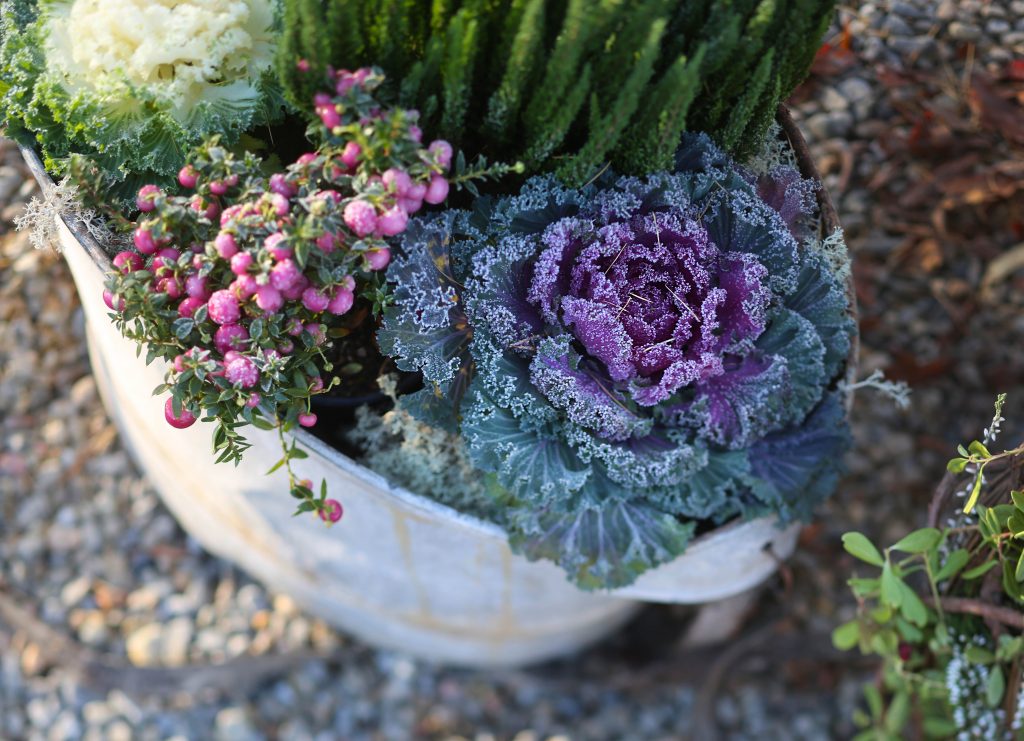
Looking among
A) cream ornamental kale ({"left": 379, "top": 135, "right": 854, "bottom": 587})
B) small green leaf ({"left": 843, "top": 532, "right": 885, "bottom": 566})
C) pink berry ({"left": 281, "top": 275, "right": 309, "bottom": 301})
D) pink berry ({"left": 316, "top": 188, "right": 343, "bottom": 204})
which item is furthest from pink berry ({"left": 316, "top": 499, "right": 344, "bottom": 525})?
small green leaf ({"left": 843, "top": 532, "right": 885, "bottom": 566})

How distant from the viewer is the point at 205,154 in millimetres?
1068

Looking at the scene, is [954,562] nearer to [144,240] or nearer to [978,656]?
[978,656]

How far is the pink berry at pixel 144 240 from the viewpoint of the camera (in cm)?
106

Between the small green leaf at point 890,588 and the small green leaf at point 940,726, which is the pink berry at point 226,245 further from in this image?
the small green leaf at point 940,726

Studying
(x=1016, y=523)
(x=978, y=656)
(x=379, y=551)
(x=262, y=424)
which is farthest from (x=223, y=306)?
(x=978, y=656)

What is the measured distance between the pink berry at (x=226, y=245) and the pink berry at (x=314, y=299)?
0.28ft

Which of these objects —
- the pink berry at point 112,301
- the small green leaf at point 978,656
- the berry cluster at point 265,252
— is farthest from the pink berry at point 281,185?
the small green leaf at point 978,656

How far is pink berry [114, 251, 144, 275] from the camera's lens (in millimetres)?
1066

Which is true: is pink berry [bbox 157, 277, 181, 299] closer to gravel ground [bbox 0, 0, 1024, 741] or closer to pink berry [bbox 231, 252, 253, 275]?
pink berry [bbox 231, 252, 253, 275]

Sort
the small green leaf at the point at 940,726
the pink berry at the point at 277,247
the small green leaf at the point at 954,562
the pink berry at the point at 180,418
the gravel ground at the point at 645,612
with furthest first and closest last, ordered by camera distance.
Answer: the gravel ground at the point at 645,612, the small green leaf at the point at 940,726, the small green leaf at the point at 954,562, the pink berry at the point at 180,418, the pink berry at the point at 277,247

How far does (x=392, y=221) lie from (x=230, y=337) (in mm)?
216

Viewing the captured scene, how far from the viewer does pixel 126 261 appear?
107cm

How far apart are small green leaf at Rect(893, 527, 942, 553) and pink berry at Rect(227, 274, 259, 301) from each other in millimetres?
806

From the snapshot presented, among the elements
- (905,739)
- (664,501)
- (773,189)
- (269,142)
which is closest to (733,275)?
(773,189)
